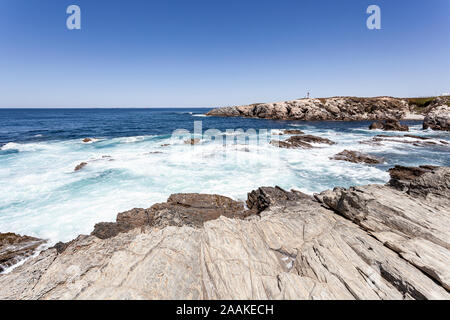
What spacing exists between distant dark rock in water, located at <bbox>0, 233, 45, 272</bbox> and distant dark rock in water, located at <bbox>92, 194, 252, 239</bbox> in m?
3.02

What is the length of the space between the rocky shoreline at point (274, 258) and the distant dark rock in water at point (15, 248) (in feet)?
6.82

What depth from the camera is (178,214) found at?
33.4 feet

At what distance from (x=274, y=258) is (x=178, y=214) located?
216 inches

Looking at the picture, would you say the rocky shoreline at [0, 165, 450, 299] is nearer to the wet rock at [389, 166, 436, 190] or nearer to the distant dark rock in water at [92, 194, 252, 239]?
the distant dark rock in water at [92, 194, 252, 239]

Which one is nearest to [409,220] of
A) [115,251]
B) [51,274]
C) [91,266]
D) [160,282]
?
[160,282]

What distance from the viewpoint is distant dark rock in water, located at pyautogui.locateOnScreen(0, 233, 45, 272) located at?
838 cm

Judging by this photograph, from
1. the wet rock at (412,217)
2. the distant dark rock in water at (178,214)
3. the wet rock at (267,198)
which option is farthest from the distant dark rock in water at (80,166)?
the wet rock at (412,217)

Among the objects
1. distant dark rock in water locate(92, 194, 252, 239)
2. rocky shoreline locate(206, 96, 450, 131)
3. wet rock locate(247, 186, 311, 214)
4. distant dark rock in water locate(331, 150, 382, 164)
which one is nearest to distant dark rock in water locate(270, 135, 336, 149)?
distant dark rock in water locate(331, 150, 382, 164)

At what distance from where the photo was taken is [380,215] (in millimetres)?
8352

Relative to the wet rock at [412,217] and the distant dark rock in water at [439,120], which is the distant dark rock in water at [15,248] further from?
the distant dark rock in water at [439,120]

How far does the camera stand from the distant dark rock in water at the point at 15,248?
8377 mm

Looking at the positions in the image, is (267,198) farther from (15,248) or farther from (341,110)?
(341,110)

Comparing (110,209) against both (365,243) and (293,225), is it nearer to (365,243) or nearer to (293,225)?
(293,225)

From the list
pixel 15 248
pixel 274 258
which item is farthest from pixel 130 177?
pixel 274 258
